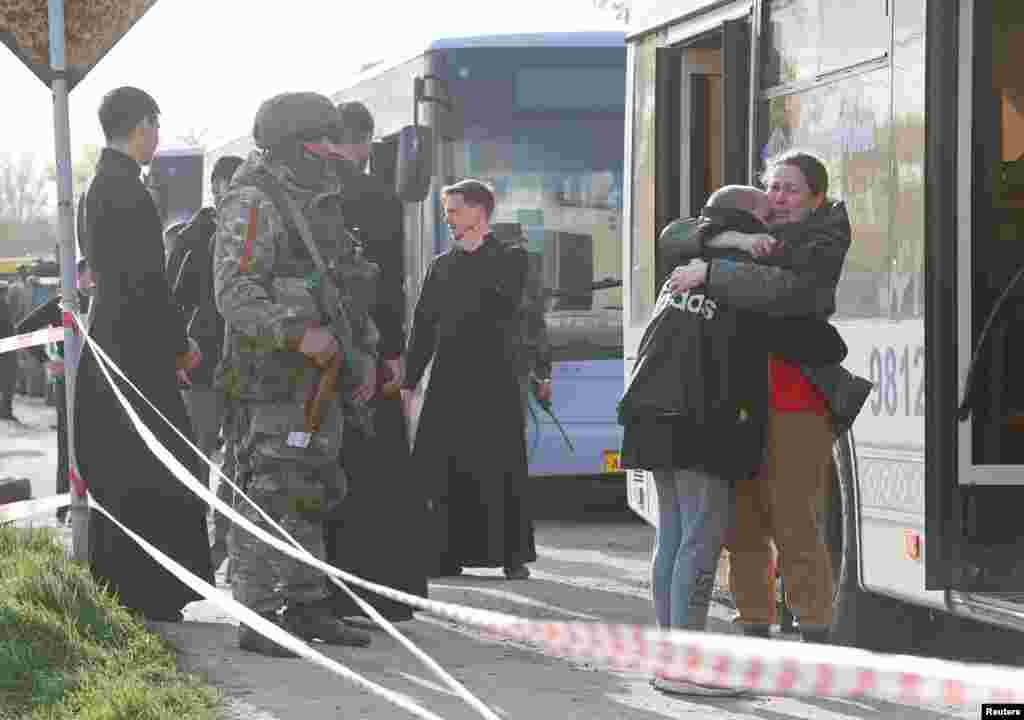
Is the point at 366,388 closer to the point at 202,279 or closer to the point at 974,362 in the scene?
the point at 974,362

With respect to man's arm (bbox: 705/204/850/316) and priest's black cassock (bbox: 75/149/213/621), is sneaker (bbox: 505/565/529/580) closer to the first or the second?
priest's black cassock (bbox: 75/149/213/621)

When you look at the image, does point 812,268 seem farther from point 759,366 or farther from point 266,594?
point 266,594

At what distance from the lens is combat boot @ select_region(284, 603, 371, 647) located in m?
7.43

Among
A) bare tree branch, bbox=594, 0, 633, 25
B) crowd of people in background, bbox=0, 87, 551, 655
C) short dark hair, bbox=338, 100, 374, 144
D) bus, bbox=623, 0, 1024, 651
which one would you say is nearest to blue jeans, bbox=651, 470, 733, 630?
bus, bbox=623, 0, 1024, 651

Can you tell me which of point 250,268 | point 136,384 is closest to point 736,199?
point 250,268

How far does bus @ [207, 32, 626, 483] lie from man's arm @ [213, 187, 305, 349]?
5.66 metres

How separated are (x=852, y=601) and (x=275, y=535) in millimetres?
2074

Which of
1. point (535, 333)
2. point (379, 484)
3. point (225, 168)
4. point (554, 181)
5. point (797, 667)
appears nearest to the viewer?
point (797, 667)

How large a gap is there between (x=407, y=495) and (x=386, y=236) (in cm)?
99

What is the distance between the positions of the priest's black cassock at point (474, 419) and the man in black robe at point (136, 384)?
1.77m

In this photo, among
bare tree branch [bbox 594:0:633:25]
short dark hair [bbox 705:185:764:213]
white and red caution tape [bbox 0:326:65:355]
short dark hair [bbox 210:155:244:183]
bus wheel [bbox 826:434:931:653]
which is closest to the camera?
short dark hair [bbox 705:185:764:213]

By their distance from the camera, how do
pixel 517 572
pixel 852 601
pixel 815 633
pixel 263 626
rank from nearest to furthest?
pixel 263 626
pixel 815 633
pixel 852 601
pixel 517 572

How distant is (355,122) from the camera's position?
8336mm

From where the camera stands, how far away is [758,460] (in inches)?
265
